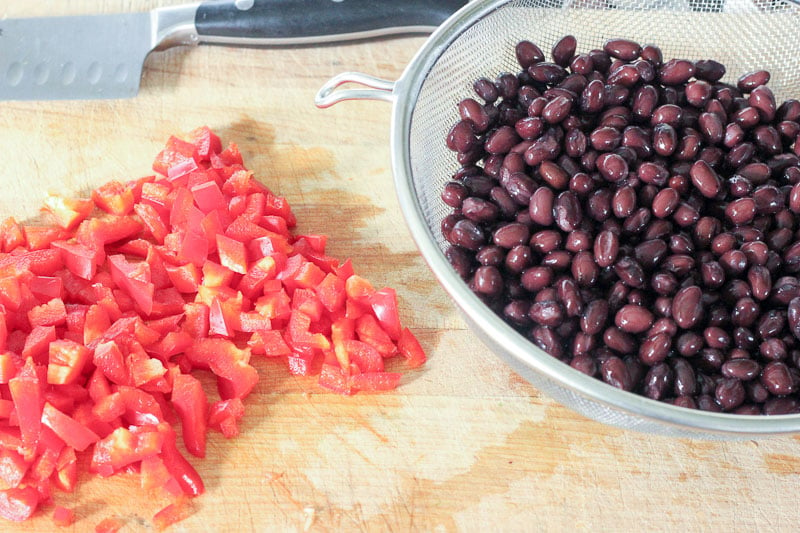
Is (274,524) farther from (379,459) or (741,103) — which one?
(741,103)

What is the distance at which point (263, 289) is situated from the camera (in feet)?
6.70

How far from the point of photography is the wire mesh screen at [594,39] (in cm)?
206

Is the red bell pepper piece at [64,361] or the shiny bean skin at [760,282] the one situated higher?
the shiny bean skin at [760,282]

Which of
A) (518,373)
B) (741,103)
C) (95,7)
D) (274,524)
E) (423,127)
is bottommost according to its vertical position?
(274,524)

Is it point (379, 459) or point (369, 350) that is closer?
point (379, 459)

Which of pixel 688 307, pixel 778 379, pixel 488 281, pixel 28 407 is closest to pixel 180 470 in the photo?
pixel 28 407

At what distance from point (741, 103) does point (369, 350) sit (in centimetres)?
114

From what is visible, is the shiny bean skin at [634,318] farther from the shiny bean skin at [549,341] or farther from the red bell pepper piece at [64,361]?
the red bell pepper piece at [64,361]

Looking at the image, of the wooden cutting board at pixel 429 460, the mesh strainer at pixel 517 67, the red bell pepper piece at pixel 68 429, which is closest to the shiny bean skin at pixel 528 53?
the mesh strainer at pixel 517 67

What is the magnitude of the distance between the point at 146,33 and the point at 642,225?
69.7 inches

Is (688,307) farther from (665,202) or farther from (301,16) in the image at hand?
(301,16)

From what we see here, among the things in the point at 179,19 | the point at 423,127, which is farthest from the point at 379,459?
the point at 179,19

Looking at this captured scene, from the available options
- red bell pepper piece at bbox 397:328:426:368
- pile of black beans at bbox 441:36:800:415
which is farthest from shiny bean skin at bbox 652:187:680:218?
red bell pepper piece at bbox 397:328:426:368

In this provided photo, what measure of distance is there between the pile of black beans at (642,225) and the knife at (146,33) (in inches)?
32.1
